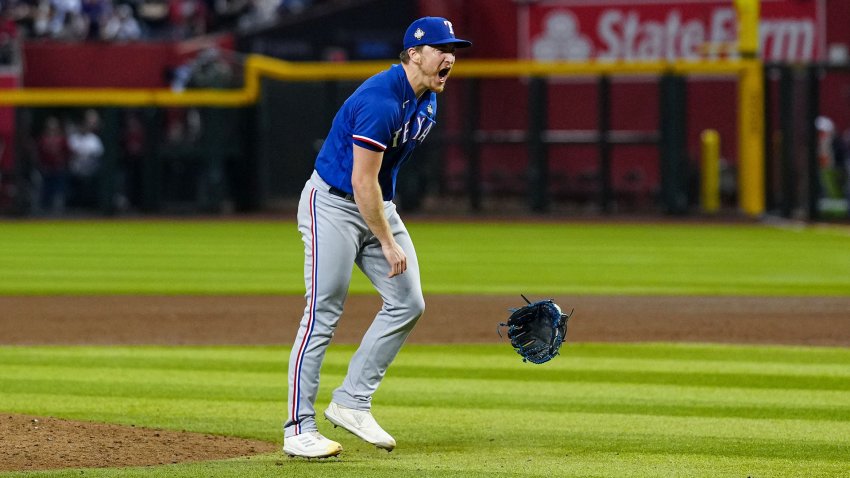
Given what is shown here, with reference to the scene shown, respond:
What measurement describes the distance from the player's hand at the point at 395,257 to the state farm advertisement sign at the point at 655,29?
21.3 meters

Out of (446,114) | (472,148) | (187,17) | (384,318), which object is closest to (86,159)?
(187,17)

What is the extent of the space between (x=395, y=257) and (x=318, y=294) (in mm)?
348

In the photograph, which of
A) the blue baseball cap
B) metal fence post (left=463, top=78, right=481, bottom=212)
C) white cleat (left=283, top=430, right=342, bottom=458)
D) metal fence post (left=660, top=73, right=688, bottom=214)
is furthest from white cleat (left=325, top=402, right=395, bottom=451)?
metal fence post (left=463, top=78, right=481, bottom=212)

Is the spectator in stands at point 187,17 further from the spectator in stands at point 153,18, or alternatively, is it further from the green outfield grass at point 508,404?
the green outfield grass at point 508,404

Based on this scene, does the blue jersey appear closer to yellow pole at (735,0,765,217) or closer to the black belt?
the black belt

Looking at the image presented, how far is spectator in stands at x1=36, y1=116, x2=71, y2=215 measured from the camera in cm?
2478

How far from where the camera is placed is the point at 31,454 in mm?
5836

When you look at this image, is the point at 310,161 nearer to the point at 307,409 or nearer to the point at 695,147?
the point at 695,147

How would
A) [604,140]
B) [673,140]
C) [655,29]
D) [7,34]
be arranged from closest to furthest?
[673,140], [604,140], [655,29], [7,34]

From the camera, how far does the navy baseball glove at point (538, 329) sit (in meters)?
5.95

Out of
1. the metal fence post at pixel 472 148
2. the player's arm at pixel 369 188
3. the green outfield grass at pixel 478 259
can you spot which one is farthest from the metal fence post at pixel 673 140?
the player's arm at pixel 369 188

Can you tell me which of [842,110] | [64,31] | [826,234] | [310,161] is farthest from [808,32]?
[64,31]

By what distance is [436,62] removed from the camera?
5637 millimetres

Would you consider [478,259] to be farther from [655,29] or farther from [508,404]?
[655,29]
